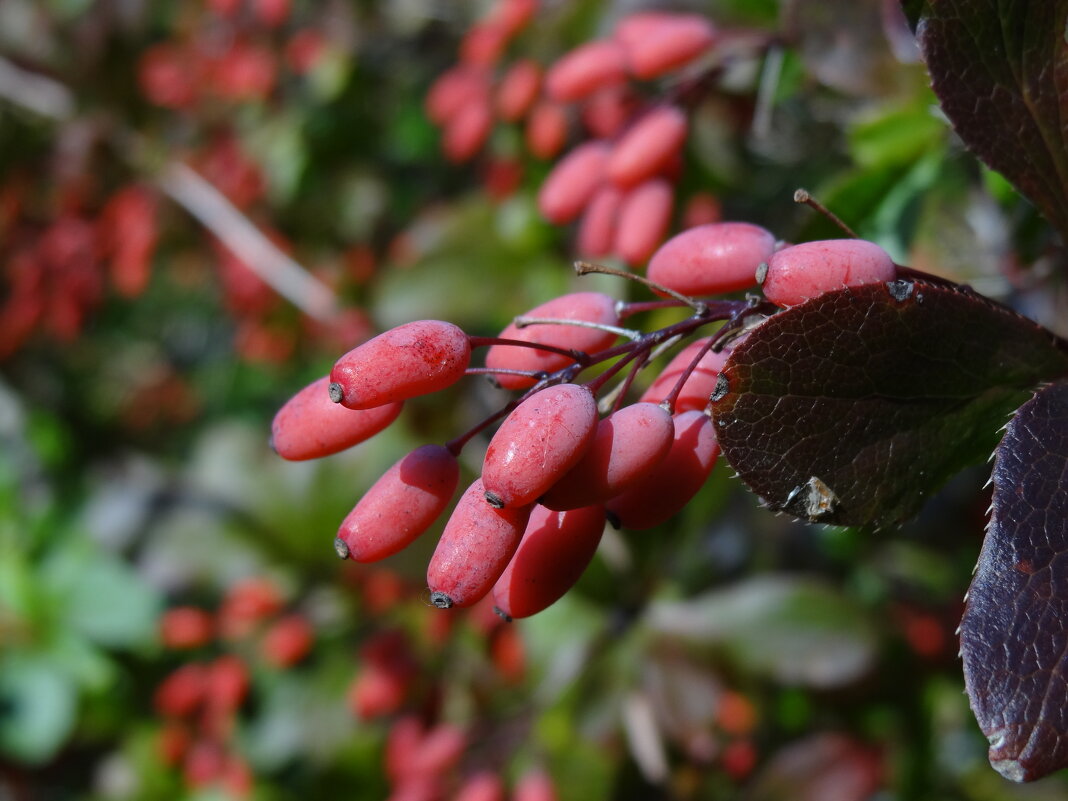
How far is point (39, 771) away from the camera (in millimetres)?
1961

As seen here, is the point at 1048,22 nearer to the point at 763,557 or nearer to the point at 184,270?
the point at 763,557

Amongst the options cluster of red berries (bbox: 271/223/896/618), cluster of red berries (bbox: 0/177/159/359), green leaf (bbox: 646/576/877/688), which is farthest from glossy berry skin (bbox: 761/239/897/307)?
cluster of red berries (bbox: 0/177/159/359)

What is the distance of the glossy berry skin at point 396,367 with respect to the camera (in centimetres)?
51

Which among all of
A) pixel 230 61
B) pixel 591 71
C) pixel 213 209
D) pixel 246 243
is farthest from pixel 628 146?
pixel 230 61

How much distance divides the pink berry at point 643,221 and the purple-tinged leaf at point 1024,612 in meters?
0.57

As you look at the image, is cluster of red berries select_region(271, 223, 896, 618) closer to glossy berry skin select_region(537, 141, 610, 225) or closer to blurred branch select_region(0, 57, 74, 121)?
glossy berry skin select_region(537, 141, 610, 225)

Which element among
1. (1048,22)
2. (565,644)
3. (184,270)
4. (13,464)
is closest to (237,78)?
(184,270)

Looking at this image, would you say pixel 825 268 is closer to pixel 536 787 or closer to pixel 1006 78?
pixel 1006 78

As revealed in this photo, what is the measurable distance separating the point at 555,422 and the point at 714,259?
15 cm

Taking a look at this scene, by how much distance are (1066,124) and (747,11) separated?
0.76m

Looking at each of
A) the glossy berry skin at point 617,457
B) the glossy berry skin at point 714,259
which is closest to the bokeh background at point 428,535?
the glossy berry skin at point 714,259

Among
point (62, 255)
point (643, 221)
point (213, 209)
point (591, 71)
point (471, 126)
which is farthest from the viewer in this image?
point (62, 255)

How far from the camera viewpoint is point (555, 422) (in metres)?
0.48

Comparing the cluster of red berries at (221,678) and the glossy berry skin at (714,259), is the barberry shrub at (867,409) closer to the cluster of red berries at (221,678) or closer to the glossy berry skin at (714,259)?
the glossy berry skin at (714,259)
